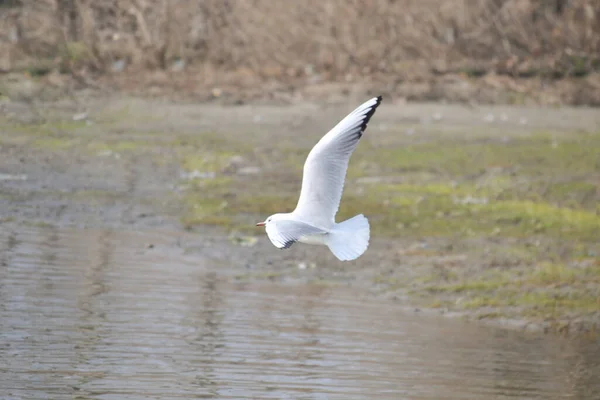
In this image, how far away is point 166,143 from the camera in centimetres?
1627

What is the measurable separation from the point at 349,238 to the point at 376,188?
6.58 meters

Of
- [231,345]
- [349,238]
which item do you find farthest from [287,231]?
[231,345]

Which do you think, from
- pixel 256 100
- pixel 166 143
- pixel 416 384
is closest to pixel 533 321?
pixel 416 384

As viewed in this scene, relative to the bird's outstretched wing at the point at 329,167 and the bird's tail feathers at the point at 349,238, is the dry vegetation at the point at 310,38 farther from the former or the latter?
the bird's tail feathers at the point at 349,238

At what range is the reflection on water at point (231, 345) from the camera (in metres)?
7.02

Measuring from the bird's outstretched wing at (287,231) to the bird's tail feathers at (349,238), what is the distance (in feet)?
0.30

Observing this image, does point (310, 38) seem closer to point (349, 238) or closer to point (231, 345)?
point (231, 345)

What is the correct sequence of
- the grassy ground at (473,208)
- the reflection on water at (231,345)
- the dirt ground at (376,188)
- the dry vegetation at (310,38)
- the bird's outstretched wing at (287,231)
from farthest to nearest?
the dry vegetation at (310,38) < the dirt ground at (376,188) < the grassy ground at (473,208) < the reflection on water at (231,345) < the bird's outstretched wing at (287,231)

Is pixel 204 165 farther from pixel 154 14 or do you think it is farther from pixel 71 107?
pixel 154 14

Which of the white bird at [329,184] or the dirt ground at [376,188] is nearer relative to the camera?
the white bird at [329,184]

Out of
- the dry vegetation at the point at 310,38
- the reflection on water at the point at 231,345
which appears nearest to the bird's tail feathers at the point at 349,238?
the reflection on water at the point at 231,345

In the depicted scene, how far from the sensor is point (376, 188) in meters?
13.8

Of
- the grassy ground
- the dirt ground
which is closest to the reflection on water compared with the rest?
the dirt ground

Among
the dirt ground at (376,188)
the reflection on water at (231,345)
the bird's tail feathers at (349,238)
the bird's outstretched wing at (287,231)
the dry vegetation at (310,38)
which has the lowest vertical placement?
the dry vegetation at (310,38)
